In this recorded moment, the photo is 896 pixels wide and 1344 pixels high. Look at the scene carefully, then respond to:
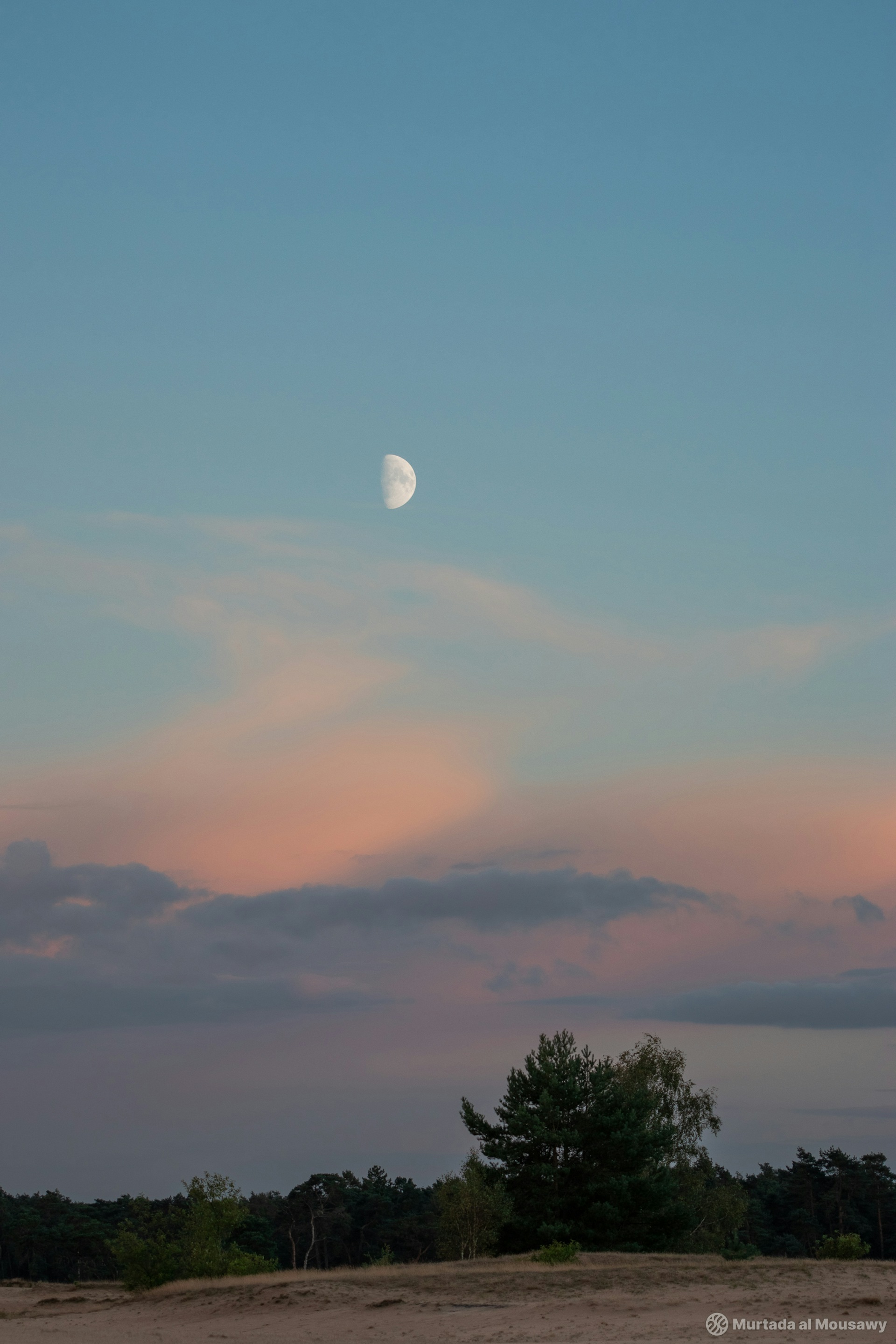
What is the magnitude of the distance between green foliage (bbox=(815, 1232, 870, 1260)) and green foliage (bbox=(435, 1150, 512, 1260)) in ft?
58.3

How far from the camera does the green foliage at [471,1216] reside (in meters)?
55.8

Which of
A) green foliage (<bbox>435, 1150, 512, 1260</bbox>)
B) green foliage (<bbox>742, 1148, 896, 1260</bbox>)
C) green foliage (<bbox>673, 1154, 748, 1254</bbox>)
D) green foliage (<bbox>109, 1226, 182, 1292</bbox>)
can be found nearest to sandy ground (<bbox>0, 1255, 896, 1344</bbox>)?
green foliage (<bbox>109, 1226, 182, 1292</bbox>)

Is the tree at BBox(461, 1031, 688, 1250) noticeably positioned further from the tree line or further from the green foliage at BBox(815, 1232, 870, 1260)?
the green foliage at BBox(815, 1232, 870, 1260)

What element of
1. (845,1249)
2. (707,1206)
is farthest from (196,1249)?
(707,1206)

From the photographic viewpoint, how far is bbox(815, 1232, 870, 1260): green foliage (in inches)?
1702

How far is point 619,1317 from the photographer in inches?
1179

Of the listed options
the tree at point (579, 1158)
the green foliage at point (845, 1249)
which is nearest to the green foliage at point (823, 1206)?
the tree at point (579, 1158)

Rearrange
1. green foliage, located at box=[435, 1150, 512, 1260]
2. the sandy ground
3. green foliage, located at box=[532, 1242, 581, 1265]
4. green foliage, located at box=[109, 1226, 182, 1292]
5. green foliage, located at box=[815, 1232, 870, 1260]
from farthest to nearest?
green foliage, located at box=[435, 1150, 512, 1260] → green foliage, located at box=[109, 1226, 182, 1292] → green foliage, located at box=[815, 1232, 870, 1260] → green foliage, located at box=[532, 1242, 581, 1265] → the sandy ground

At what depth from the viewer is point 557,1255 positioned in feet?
136

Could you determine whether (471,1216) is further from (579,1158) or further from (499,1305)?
(499,1305)

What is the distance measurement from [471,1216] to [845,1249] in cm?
2010

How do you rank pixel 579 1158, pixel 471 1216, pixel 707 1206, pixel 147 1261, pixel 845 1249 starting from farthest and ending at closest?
pixel 707 1206 < pixel 579 1158 < pixel 471 1216 < pixel 147 1261 < pixel 845 1249

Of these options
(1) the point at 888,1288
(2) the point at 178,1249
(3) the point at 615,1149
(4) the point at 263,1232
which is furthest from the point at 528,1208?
(4) the point at 263,1232

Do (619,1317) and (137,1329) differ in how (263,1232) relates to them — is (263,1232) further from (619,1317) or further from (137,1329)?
(619,1317)
